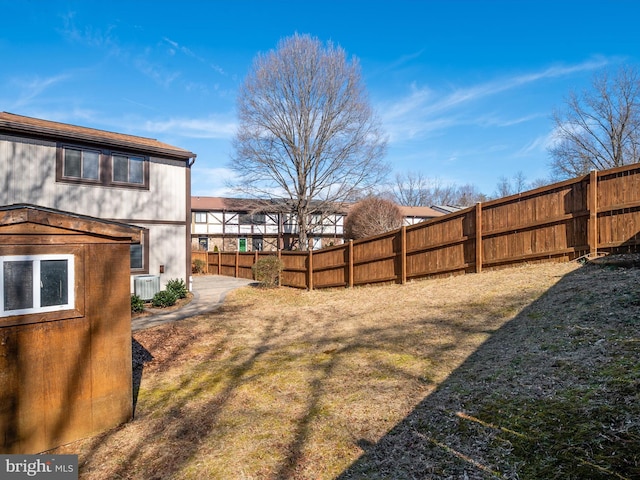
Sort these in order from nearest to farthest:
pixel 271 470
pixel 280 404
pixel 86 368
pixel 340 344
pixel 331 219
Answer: pixel 271 470
pixel 86 368
pixel 280 404
pixel 340 344
pixel 331 219

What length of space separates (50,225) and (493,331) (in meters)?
6.57

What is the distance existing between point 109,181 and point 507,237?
12211 millimetres

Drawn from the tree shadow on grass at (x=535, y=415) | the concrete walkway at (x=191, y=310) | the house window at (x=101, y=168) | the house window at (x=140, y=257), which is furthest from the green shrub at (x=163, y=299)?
the tree shadow on grass at (x=535, y=415)

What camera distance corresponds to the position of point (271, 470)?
123 inches

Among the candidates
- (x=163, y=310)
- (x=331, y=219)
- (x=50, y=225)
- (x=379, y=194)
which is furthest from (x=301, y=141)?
(x=50, y=225)

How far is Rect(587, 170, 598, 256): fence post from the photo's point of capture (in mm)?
7711

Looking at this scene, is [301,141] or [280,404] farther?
[301,141]

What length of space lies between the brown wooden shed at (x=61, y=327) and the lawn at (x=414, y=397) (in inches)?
15.7

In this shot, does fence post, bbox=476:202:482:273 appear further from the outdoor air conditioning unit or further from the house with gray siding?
the outdoor air conditioning unit

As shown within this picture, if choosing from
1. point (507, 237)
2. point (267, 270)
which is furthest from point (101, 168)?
point (507, 237)

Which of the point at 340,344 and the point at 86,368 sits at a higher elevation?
the point at 86,368

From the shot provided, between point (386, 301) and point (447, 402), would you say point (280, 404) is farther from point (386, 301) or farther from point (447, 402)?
point (386, 301)

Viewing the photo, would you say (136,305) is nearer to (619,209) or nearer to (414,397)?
(414,397)

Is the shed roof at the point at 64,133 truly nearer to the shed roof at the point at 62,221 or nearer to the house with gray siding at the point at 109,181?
the house with gray siding at the point at 109,181
